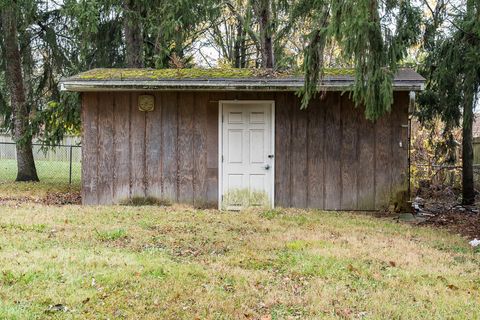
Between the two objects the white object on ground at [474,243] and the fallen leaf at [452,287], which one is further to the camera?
the white object on ground at [474,243]

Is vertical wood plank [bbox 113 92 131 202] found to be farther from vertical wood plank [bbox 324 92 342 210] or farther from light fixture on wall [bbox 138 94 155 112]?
vertical wood plank [bbox 324 92 342 210]

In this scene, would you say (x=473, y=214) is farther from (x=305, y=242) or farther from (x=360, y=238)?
(x=305, y=242)

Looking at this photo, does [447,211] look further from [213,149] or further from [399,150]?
[213,149]

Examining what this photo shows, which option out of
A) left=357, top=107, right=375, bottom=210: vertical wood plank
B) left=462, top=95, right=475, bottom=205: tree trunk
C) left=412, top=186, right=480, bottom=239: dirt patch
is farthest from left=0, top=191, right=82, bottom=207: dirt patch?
left=462, top=95, right=475, bottom=205: tree trunk

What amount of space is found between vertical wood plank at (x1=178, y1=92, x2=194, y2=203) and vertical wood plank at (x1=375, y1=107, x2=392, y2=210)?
144 inches

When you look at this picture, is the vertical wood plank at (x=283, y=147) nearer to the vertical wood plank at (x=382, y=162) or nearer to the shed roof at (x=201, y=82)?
the shed roof at (x=201, y=82)

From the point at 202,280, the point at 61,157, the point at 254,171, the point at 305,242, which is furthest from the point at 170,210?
the point at 61,157

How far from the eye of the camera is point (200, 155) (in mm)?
9688

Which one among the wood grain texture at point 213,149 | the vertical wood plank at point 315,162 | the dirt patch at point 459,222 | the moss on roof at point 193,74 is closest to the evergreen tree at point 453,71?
the dirt patch at point 459,222

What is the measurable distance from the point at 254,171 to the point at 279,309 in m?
5.93

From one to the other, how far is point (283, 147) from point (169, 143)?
2.29 meters

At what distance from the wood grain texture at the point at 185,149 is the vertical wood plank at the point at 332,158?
269cm

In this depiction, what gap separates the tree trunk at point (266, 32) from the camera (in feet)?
42.0

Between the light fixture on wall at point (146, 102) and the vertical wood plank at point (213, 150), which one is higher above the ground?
the light fixture on wall at point (146, 102)
